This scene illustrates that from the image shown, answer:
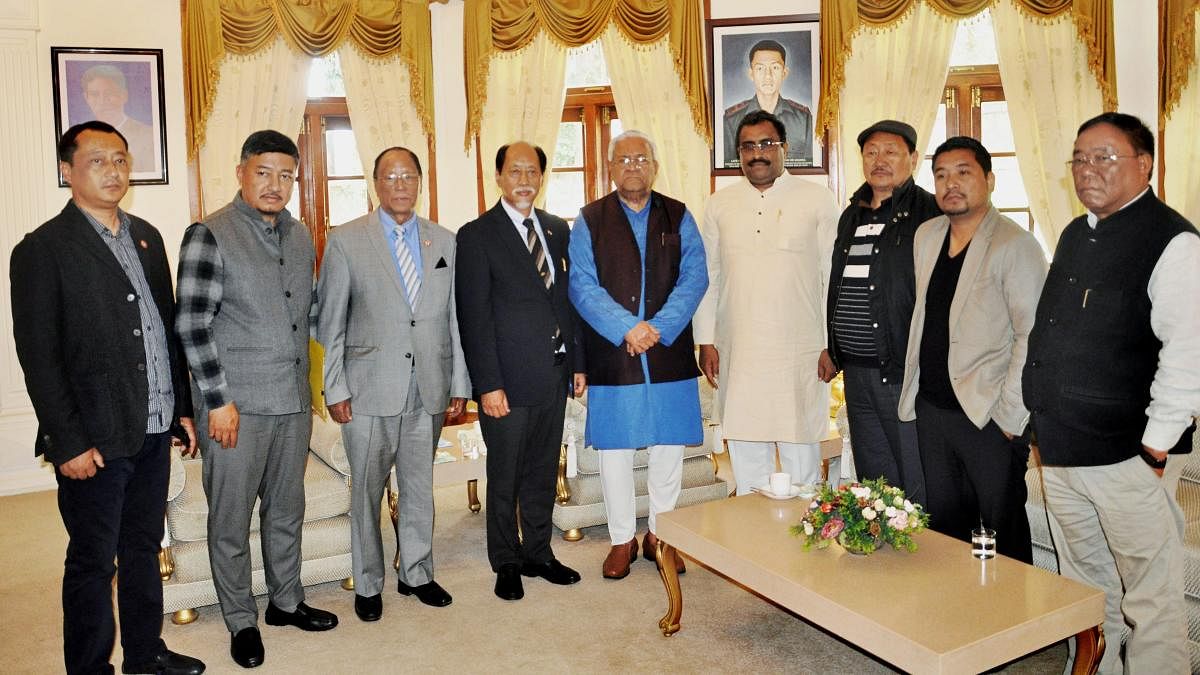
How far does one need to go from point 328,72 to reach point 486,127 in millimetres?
1217

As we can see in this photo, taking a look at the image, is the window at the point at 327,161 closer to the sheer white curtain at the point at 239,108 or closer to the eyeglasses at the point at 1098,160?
the sheer white curtain at the point at 239,108

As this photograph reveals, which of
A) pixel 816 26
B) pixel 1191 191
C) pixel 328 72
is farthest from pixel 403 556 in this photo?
pixel 1191 191

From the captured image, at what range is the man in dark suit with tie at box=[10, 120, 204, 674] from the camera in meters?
2.48

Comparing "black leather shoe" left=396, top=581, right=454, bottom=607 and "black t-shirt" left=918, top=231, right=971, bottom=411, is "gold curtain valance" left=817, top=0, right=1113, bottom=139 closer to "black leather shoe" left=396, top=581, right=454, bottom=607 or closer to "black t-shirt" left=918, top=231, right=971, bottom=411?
"black t-shirt" left=918, top=231, right=971, bottom=411

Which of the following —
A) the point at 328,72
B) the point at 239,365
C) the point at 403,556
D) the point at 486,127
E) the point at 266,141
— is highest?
the point at 328,72

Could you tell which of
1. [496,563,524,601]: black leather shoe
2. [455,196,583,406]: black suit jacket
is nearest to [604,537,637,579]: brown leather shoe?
[496,563,524,601]: black leather shoe

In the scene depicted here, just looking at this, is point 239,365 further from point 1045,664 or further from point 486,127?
point 486,127

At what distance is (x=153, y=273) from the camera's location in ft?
8.96

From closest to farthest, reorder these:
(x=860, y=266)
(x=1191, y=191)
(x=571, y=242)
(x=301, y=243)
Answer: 1. (x=301, y=243)
2. (x=860, y=266)
3. (x=571, y=242)
4. (x=1191, y=191)

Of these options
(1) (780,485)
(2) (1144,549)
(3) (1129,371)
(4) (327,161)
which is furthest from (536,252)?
(4) (327,161)

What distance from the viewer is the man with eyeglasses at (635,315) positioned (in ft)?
12.0

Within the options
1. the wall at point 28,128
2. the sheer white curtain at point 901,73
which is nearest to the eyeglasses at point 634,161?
the sheer white curtain at point 901,73

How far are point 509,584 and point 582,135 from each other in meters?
4.15

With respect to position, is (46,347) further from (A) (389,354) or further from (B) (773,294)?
(B) (773,294)
